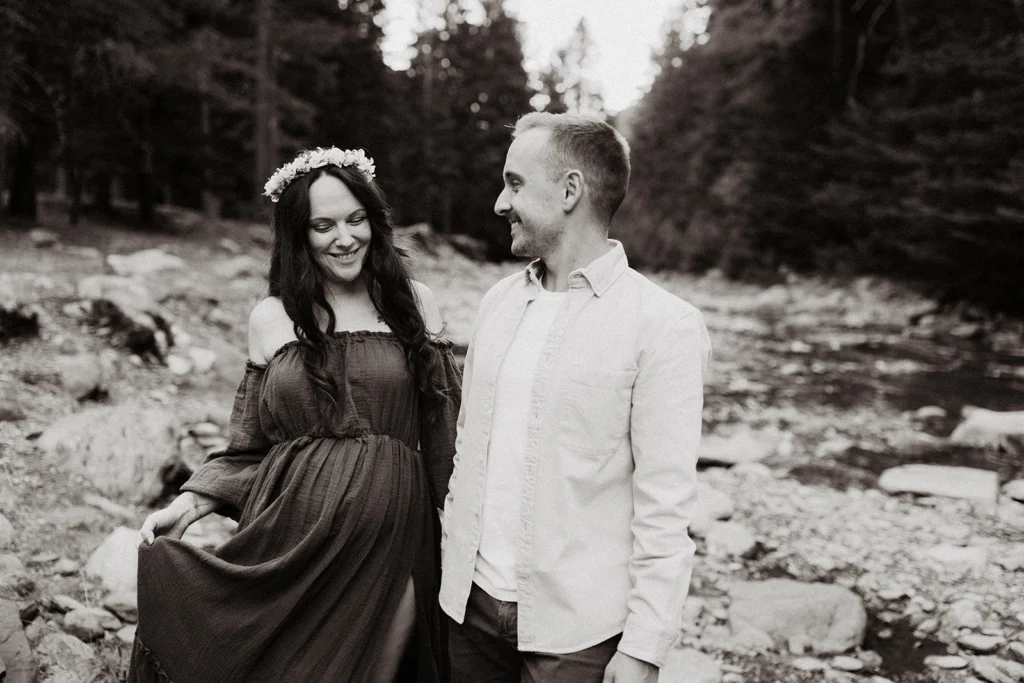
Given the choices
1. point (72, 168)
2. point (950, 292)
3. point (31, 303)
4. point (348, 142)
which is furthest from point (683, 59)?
point (31, 303)

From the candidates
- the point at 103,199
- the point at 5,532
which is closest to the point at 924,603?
the point at 5,532

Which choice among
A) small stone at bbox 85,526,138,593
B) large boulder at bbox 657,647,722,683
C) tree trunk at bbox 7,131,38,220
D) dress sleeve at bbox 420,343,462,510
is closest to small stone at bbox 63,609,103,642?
small stone at bbox 85,526,138,593

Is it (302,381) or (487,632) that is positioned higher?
(302,381)

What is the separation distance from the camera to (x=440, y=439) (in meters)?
3.02

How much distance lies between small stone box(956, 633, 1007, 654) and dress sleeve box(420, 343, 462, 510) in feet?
10.2

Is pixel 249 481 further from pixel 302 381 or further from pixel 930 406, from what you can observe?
pixel 930 406

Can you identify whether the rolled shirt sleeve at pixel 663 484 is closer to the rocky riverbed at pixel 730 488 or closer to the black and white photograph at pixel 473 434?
the black and white photograph at pixel 473 434

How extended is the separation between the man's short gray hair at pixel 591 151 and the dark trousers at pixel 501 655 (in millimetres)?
1177

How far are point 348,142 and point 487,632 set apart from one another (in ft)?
89.8

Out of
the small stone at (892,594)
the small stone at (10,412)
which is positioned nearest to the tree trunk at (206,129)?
the small stone at (10,412)

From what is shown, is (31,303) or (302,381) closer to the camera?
(302,381)

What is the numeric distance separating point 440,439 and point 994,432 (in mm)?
7282

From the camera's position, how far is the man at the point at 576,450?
6.51 feet

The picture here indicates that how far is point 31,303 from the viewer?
25.1 feet
